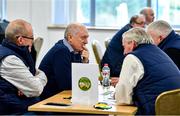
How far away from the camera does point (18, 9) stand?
7242 mm

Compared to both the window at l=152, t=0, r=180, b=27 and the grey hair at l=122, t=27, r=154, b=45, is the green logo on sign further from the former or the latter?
the window at l=152, t=0, r=180, b=27

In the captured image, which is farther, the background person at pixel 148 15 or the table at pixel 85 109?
the background person at pixel 148 15

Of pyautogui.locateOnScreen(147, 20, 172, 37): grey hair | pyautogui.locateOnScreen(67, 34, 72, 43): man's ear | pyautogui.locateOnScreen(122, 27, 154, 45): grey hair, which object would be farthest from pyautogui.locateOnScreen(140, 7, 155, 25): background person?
pyautogui.locateOnScreen(122, 27, 154, 45): grey hair

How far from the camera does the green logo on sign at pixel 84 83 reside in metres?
2.75

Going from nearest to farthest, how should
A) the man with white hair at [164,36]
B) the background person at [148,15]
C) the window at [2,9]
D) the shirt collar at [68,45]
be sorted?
the shirt collar at [68,45]
the man with white hair at [164,36]
the background person at [148,15]
the window at [2,9]

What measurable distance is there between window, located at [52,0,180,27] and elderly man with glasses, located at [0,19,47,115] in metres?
4.03

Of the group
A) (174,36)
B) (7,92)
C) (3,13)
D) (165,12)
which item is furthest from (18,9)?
(7,92)

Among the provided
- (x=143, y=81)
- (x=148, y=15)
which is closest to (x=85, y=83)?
(x=143, y=81)

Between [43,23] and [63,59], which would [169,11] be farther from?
[63,59]

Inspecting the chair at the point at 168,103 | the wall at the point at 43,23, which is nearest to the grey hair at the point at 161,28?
the chair at the point at 168,103

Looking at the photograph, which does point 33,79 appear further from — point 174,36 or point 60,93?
point 174,36

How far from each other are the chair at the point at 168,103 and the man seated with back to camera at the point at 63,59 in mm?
1007

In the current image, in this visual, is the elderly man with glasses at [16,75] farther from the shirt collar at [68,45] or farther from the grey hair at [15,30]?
the shirt collar at [68,45]

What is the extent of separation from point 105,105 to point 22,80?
2.12 ft
